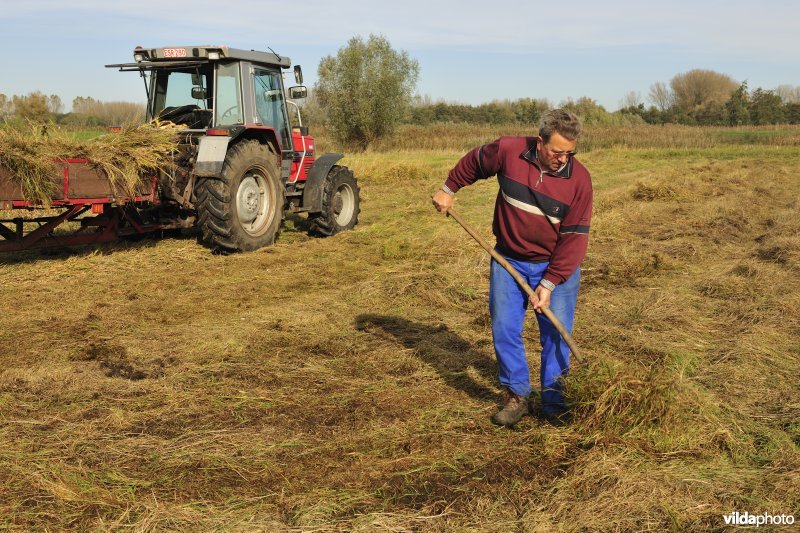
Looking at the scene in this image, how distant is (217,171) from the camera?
8445 millimetres

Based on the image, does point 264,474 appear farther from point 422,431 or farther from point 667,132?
point 667,132

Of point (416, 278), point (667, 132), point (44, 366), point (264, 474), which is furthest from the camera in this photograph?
point (667, 132)

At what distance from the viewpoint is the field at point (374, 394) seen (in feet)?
10.6

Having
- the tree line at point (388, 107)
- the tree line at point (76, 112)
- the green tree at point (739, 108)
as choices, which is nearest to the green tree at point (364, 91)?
the tree line at point (388, 107)

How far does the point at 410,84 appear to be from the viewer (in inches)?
1516

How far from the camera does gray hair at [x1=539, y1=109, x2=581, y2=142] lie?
3.83 meters

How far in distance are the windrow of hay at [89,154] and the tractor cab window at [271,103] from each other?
131 cm

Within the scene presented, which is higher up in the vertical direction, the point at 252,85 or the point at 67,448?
the point at 252,85

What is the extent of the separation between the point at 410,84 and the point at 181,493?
3669 cm

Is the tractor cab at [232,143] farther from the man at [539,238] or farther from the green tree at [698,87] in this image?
the green tree at [698,87]

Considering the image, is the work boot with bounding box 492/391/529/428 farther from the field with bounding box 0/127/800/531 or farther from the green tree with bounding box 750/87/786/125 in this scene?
the green tree with bounding box 750/87/786/125

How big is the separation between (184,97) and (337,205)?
2.59 m

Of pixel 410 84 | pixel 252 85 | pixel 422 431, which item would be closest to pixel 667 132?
pixel 410 84

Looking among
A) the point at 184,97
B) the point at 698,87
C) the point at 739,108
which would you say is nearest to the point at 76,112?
the point at 184,97
